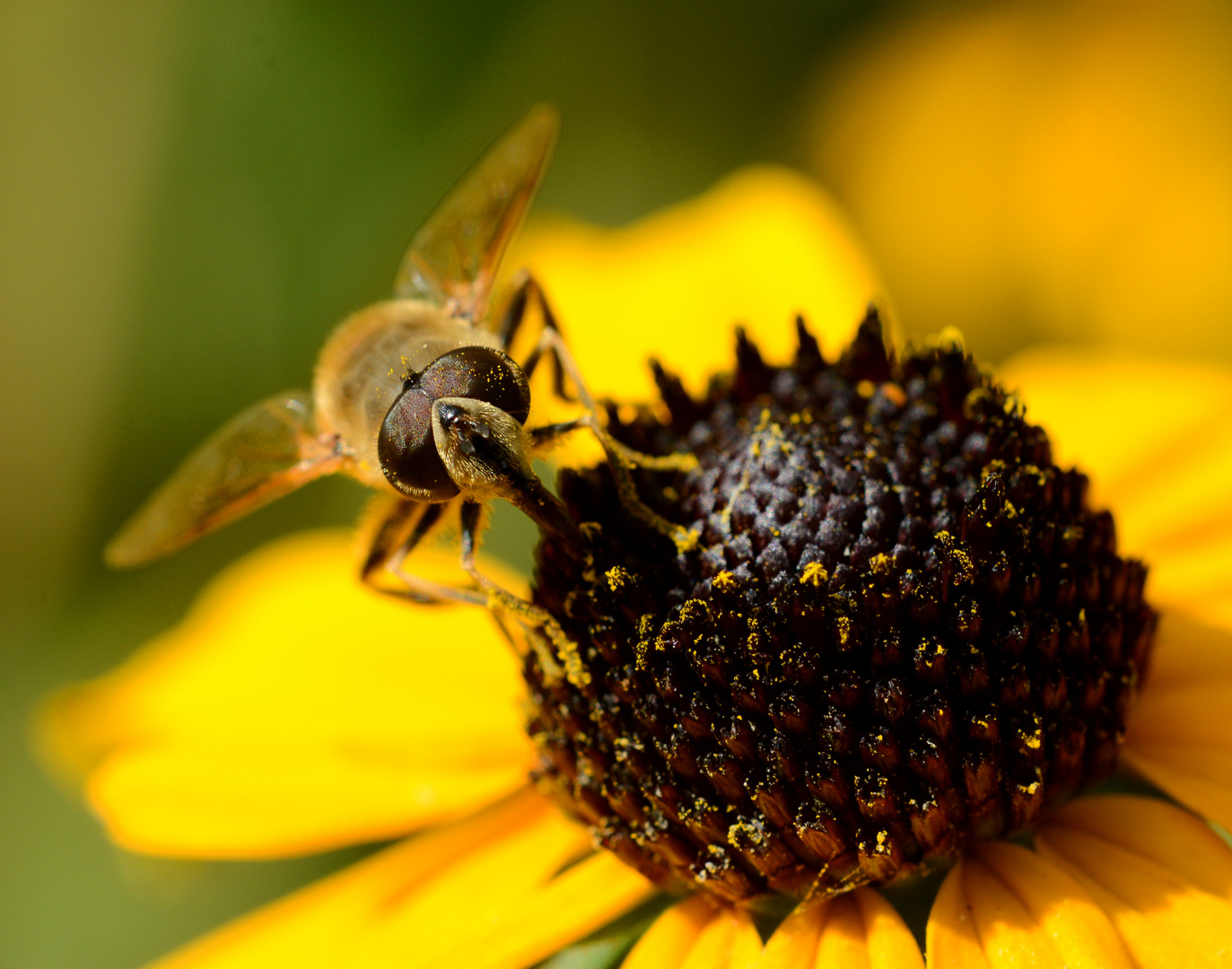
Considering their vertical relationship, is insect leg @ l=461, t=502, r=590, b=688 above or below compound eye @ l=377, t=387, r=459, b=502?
below

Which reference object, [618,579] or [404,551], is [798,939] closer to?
[618,579]

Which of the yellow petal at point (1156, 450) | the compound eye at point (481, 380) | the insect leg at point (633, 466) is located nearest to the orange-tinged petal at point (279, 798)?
the insect leg at point (633, 466)

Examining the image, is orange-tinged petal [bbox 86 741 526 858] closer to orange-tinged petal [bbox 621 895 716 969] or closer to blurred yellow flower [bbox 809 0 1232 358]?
orange-tinged petal [bbox 621 895 716 969]

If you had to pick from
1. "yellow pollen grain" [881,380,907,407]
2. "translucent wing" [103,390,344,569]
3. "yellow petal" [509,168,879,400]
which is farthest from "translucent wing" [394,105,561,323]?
"yellow pollen grain" [881,380,907,407]

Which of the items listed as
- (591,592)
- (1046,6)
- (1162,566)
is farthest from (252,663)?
(1046,6)

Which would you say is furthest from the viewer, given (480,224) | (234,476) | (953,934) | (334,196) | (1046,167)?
(1046,167)

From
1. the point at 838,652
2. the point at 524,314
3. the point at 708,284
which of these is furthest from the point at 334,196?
the point at 838,652
